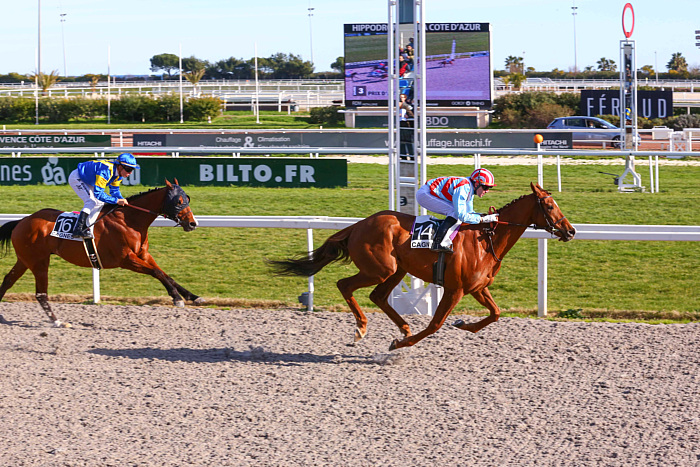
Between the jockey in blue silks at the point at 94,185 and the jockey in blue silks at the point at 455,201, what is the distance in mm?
2425

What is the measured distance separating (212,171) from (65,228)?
698cm

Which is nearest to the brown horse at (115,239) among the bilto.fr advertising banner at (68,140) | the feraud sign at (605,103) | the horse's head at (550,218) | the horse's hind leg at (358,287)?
the horse's hind leg at (358,287)

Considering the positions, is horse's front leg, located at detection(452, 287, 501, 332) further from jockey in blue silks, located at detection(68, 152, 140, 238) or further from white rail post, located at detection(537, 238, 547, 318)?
jockey in blue silks, located at detection(68, 152, 140, 238)

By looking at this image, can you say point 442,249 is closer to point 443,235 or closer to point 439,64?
point 443,235

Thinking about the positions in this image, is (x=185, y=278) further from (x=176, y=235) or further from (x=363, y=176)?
(x=363, y=176)

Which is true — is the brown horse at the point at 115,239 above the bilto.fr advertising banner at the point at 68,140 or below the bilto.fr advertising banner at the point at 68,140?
below

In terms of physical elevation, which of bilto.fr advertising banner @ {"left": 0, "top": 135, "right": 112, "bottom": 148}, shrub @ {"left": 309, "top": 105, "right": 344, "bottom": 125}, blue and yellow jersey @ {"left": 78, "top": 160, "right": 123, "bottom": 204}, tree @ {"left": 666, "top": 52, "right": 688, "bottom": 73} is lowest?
blue and yellow jersey @ {"left": 78, "top": 160, "right": 123, "bottom": 204}

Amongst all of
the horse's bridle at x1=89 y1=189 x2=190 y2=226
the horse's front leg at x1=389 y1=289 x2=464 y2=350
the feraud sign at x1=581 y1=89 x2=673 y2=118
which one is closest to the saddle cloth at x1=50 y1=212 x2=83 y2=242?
the horse's bridle at x1=89 y1=189 x2=190 y2=226

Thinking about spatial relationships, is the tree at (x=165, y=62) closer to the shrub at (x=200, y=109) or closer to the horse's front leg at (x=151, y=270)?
the shrub at (x=200, y=109)

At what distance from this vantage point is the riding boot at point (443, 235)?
529cm

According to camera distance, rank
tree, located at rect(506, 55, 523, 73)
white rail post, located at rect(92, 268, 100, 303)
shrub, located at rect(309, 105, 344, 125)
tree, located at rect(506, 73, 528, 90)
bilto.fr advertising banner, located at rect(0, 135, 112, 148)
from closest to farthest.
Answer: white rail post, located at rect(92, 268, 100, 303)
bilto.fr advertising banner, located at rect(0, 135, 112, 148)
shrub, located at rect(309, 105, 344, 125)
tree, located at rect(506, 73, 528, 90)
tree, located at rect(506, 55, 523, 73)

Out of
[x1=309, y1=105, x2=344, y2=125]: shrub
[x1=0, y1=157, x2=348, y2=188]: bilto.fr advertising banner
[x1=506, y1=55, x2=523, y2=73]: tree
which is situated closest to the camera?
[x1=0, y1=157, x2=348, y2=188]: bilto.fr advertising banner

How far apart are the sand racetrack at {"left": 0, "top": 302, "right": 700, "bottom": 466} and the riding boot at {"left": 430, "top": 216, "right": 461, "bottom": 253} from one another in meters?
0.75

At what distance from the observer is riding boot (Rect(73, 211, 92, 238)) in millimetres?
6320
